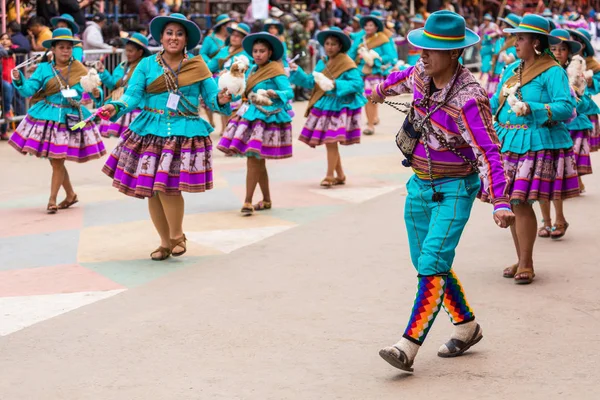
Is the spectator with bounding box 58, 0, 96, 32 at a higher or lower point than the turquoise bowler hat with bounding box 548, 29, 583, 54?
lower

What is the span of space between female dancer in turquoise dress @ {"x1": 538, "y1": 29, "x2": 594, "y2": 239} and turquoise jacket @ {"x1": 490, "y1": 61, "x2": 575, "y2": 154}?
0.77 meters

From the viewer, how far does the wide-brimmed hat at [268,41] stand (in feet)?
32.2

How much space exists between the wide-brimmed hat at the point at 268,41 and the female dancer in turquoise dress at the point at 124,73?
3.27 feet

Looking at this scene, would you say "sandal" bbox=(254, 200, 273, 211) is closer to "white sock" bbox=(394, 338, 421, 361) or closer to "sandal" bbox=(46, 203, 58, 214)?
"sandal" bbox=(46, 203, 58, 214)

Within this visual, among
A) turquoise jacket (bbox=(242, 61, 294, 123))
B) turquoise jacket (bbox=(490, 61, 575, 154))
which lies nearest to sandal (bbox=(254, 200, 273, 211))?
turquoise jacket (bbox=(242, 61, 294, 123))

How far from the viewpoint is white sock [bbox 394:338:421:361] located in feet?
17.3

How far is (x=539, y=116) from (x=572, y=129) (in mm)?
2204

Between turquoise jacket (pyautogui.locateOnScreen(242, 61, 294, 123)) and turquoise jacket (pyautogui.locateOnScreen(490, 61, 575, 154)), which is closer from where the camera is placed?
turquoise jacket (pyautogui.locateOnScreen(490, 61, 575, 154))

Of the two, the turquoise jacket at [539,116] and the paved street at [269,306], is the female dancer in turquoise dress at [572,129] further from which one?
the turquoise jacket at [539,116]

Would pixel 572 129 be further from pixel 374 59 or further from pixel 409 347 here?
pixel 374 59

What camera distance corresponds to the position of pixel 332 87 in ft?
37.3

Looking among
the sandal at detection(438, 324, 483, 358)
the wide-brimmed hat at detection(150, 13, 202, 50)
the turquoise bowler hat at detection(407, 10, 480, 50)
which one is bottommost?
the sandal at detection(438, 324, 483, 358)

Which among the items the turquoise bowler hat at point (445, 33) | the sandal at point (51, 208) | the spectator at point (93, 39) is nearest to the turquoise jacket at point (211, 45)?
the spectator at point (93, 39)

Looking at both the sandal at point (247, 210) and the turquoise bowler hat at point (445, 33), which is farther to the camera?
the sandal at point (247, 210)
